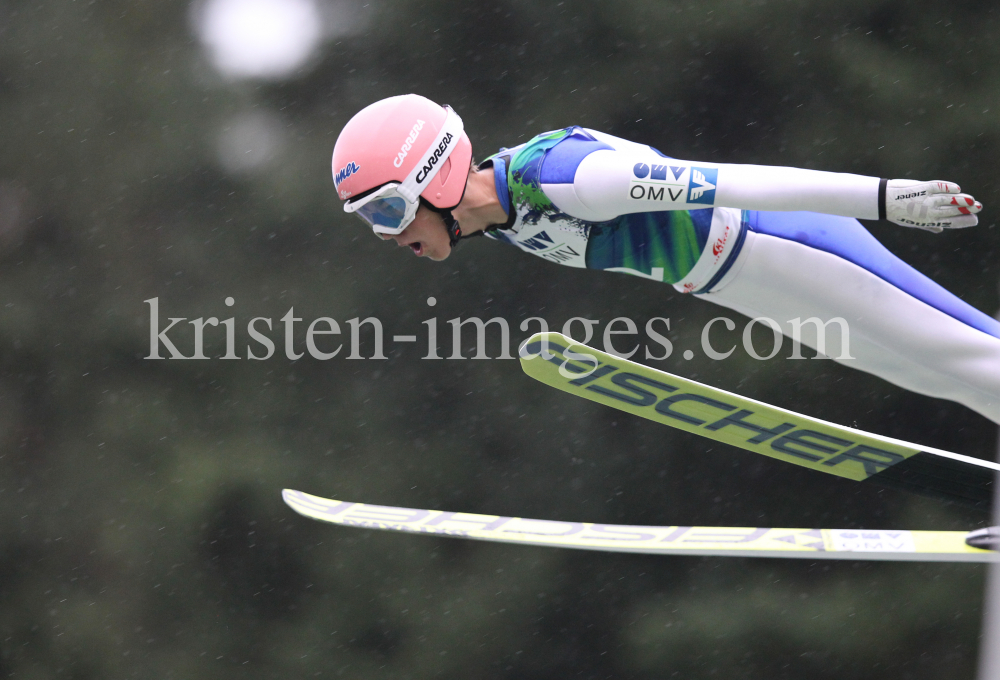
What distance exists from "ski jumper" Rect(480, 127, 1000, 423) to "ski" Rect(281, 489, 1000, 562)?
0.60m

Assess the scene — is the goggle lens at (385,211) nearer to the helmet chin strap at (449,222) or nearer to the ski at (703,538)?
the helmet chin strap at (449,222)

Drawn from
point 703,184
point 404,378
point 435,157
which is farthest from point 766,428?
point 404,378

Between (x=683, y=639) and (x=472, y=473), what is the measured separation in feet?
5.02

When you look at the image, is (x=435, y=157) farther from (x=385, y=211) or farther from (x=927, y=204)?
(x=927, y=204)

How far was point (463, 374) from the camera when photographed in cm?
611

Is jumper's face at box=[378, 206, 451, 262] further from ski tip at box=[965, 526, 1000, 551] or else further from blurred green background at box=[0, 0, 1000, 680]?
blurred green background at box=[0, 0, 1000, 680]

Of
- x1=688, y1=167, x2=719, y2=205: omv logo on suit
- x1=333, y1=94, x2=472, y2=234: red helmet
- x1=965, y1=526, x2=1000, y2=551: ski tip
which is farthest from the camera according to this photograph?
x1=965, y1=526, x2=1000, y2=551: ski tip

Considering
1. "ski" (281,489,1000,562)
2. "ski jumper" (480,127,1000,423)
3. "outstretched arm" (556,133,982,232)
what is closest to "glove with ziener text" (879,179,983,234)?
"outstretched arm" (556,133,982,232)

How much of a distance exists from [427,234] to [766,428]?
1.01 meters

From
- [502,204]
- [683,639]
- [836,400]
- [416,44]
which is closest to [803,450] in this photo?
[502,204]

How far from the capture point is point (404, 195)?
2.06 metres

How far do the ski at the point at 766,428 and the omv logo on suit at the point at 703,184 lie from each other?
68 cm

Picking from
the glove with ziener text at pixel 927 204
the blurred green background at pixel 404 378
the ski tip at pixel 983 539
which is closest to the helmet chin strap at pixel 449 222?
the glove with ziener text at pixel 927 204

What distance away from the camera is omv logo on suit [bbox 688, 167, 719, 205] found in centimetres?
182
